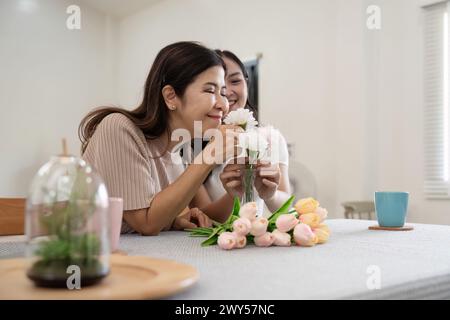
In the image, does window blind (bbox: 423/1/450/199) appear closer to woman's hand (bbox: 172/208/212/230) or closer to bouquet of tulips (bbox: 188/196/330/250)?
woman's hand (bbox: 172/208/212/230)

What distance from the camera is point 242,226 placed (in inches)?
35.3

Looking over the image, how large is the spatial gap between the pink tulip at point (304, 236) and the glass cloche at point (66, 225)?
0.44 metres

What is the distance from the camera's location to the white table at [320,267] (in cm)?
54

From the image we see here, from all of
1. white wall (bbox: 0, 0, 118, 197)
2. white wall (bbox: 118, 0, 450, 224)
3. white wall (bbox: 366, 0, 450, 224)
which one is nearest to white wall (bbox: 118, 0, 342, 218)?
white wall (bbox: 118, 0, 450, 224)

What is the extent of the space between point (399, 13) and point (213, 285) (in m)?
3.40

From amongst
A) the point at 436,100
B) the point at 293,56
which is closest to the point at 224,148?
the point at 436,100

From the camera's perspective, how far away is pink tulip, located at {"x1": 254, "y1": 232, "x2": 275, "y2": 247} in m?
0.91

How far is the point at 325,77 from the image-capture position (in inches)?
153

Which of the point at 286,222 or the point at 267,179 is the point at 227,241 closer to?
the point at 286,222

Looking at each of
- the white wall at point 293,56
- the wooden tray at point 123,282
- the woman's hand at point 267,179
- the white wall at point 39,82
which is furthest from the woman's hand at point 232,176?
the white wall at point 39,82

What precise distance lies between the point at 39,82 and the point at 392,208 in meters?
4.80

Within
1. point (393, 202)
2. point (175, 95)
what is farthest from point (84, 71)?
point (393, 202)

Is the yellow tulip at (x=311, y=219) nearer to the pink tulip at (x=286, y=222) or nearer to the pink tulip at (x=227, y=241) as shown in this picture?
the pink tulip at (x=286, y=222)
